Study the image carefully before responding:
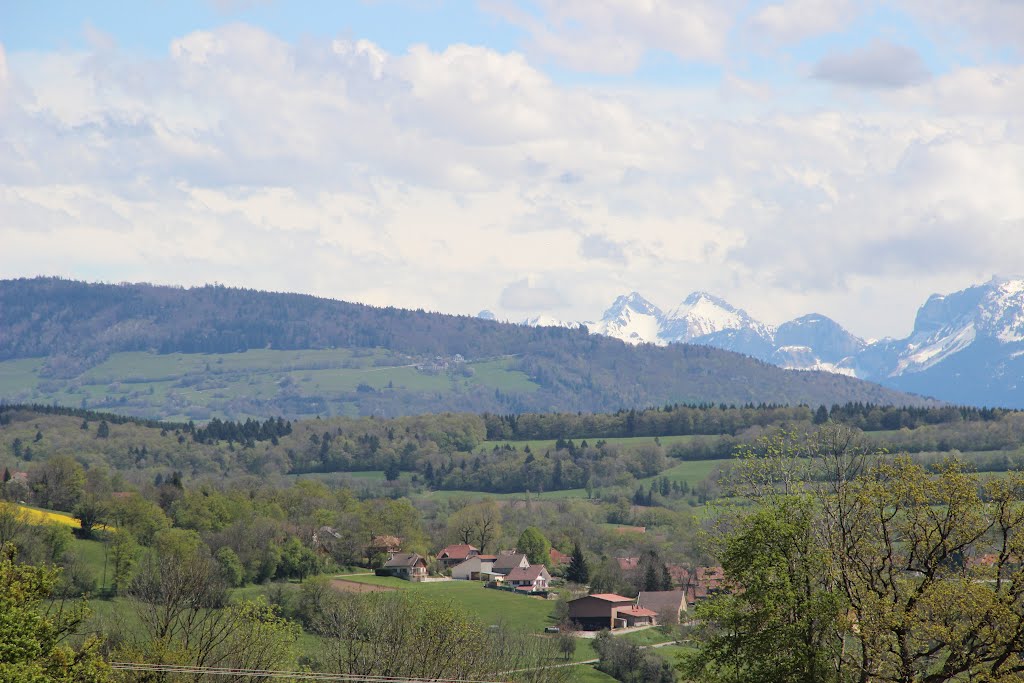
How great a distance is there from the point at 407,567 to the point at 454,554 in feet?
50.8

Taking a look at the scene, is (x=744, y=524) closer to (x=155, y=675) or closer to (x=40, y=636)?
(x=40, y=636)

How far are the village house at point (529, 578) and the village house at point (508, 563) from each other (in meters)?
1.22

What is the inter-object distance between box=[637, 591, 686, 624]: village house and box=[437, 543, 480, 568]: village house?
1144 inches

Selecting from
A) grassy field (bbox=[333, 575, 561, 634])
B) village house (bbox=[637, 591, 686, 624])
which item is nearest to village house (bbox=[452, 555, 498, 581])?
grassy field (bbox=[333, 575, 561, 634])

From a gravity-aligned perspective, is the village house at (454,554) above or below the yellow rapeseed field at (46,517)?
below

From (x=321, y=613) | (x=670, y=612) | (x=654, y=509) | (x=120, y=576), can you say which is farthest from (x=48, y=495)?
(x=654, y=509)

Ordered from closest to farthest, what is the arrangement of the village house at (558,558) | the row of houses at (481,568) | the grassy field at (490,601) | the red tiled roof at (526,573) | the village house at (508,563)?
the grassy field at (490,601), the row of houses at (481,568), the red tiled roof at (526,573), the village house at (508,563), the village house at (558,558)

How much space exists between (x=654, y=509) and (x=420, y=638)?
434 feet

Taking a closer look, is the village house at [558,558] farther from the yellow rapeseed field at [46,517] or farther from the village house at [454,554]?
the yellow rapeseed field at [46,517]

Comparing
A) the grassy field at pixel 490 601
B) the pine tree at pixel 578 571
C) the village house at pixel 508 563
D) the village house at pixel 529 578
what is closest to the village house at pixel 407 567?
the grassy field at pixel 490 601

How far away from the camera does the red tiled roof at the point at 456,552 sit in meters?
149

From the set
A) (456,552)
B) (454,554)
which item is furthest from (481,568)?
(456,552)

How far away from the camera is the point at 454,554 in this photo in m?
150

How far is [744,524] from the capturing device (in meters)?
34.8
